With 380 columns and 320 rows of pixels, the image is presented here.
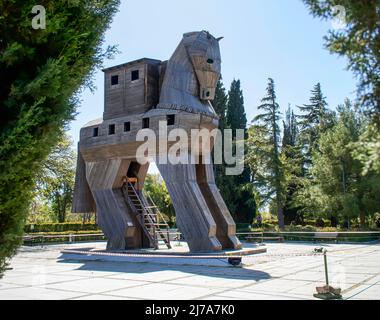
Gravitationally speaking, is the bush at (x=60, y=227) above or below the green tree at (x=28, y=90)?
below

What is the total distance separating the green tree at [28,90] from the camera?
18.4 ft

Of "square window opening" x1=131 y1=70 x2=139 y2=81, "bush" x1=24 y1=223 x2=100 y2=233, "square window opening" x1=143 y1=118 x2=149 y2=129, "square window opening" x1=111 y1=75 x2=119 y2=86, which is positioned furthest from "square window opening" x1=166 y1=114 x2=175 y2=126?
"bush" x1=24 y1=223 x2=100 y2=233

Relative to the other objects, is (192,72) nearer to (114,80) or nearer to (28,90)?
(114,80)

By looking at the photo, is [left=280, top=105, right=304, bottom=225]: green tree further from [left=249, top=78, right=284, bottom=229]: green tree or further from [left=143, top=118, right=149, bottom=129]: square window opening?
[left=143, top=118, right=149, bottom=129]: square window opening

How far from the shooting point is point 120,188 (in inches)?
715

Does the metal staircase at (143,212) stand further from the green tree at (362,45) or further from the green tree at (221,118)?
the green tree at (221,118)

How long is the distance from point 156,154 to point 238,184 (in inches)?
878

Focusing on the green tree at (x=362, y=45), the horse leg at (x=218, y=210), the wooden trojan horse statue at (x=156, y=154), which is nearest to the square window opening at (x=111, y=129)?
the wooden trojan horse statue at (x=156, y=154)

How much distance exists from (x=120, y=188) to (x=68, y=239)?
621 inches

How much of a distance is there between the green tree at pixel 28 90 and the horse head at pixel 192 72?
1000 cm

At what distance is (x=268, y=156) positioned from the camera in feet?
114

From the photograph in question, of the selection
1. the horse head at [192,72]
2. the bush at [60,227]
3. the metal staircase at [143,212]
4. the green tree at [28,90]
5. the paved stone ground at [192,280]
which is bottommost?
the paved stone ground at [192,280]

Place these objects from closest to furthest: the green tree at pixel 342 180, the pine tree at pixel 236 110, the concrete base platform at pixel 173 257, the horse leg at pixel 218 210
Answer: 1. the concrete base platform at pixel 173 257
2. the horse leg at pixel 218 210
3. the green tree at pixel 342 180
4. the pine tree at pixel 236 110

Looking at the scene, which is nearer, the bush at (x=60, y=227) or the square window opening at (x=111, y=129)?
the square window opening at (x=111, y=129)
